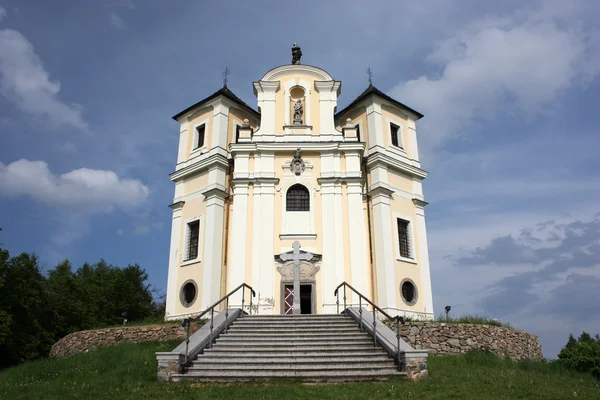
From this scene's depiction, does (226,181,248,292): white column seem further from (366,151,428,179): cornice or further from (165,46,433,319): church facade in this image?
(366,151,428,179): cornice

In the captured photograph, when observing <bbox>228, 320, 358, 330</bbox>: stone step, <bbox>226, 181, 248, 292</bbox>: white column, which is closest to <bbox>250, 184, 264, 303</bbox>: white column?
<bbox>226, 181, 248, 292</bbox>: white column

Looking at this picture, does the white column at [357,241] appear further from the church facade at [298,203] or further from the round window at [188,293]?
the round window at [188,293]

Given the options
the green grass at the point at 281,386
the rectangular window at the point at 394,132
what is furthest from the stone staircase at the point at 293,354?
the rectangular window at the point at 394,132

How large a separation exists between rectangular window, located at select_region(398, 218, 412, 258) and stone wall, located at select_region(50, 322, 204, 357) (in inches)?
385

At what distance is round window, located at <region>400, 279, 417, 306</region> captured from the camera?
2138 cm

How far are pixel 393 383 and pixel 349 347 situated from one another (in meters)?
2.28

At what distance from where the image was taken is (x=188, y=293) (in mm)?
21578

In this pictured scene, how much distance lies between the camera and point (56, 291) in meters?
34.2

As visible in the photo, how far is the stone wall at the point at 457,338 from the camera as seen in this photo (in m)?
16.1

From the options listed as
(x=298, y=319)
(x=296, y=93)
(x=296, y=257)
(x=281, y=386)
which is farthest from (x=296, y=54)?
(x=281, y=386)

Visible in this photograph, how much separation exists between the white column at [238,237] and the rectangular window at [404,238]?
7.09 meters

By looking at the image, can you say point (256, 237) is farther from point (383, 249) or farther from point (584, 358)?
point (584, 358)

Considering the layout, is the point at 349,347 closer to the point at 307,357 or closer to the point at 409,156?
the point at 307,357

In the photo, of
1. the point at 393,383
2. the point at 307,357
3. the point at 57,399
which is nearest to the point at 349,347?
the point at 307,357
